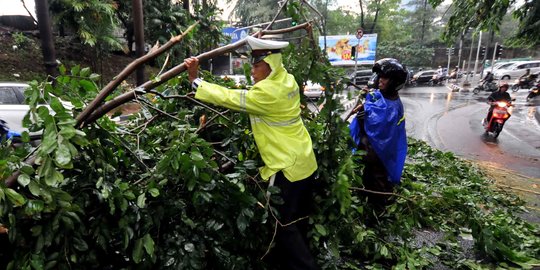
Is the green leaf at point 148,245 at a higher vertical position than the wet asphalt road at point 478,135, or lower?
higher

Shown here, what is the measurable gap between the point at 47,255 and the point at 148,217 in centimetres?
49

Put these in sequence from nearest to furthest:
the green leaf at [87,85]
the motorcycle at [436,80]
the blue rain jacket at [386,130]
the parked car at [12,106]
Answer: the green leaf at [87,85], the blue rain jacket at [386,130], the parked car at [12,106], the motorcycle at [436,80]

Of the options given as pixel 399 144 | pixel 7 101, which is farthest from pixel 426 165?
pixel 7 101

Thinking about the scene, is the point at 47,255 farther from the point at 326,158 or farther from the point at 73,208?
the point at 326,158

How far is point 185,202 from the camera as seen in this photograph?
6.78ft

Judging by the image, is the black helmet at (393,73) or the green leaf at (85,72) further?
the black helmet at (393,73)

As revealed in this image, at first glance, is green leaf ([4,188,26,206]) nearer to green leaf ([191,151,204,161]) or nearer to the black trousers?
green leaf ([191,151,204,161])

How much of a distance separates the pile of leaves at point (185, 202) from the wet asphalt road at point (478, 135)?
4.83 m

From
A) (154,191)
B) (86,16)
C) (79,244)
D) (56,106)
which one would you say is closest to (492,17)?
(154,191)

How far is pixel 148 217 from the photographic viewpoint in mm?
1889

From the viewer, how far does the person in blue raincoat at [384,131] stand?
3.43m

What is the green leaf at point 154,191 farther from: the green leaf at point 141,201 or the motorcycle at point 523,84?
the motorcycle at point 523,84

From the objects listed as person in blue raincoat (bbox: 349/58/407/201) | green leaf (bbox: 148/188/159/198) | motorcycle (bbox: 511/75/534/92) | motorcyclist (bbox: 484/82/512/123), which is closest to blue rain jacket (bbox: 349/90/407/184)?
person in blue raincoat (bbox: 349/58/407/201)

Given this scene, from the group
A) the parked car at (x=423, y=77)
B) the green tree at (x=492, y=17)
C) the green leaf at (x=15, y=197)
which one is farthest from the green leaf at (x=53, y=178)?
the parked car at (x=423, y=77)
